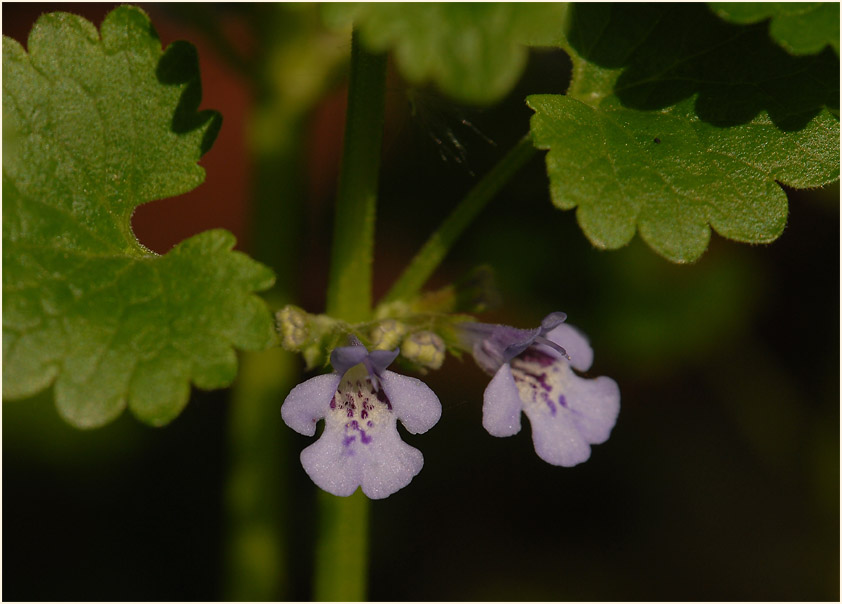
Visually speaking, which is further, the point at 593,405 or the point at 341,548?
the point at 341,548

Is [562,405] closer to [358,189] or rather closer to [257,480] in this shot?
[358,189]

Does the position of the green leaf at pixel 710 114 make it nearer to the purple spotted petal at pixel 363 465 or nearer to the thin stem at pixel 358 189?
the thin stem at pixel 358 189

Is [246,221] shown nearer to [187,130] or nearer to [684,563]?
[187,130]

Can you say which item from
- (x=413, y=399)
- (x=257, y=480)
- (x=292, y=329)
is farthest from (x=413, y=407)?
(x=257, y=480)

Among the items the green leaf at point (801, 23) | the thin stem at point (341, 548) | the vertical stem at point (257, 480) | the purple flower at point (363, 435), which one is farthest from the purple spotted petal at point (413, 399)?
Answer: the vertical stem at point (257, 480)

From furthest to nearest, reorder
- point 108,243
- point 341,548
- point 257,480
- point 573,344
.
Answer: point 257,480 → point 341,548 → point 573,344 → point 108,243

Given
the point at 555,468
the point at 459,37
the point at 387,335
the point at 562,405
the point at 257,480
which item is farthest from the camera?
the point at 555,468

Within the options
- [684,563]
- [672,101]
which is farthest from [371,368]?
[684,563]
